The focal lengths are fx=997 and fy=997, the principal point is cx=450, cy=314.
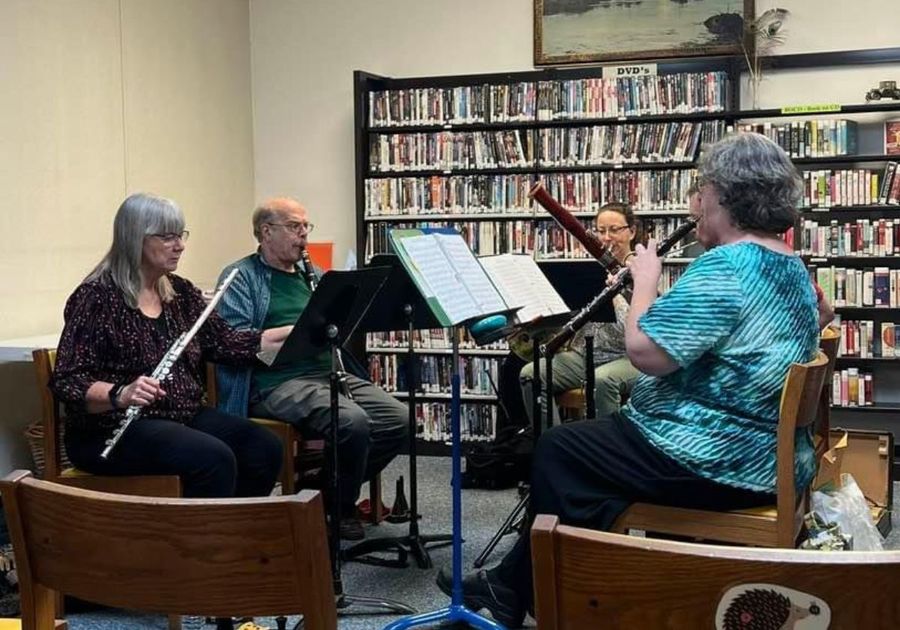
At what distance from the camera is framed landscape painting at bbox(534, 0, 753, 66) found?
15.4ft

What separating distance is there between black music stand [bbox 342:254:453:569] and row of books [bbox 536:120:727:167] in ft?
6.17

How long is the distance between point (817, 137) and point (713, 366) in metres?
2.70

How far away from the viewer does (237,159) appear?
17.3 feet

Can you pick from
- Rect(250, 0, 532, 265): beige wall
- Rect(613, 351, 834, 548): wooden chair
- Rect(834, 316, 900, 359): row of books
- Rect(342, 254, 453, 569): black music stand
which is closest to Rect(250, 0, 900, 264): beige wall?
Rect(250, 0, 532, 265): beige wall

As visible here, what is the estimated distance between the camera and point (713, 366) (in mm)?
2092

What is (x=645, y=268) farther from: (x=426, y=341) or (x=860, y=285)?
(x=426, y=341)

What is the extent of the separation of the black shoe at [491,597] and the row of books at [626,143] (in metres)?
2.61

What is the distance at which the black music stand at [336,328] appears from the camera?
268cm

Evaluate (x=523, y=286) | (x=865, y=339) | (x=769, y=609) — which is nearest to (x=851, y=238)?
(x=865, y=339)

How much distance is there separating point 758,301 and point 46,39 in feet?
9.82

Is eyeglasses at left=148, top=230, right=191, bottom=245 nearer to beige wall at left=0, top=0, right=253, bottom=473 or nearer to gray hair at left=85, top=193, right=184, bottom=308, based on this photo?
gray hair at left=85, top=193, right=184, bottom=308

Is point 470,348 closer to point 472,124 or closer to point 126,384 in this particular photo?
point 472,124

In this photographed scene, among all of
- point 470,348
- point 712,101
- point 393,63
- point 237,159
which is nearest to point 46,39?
point 237,159

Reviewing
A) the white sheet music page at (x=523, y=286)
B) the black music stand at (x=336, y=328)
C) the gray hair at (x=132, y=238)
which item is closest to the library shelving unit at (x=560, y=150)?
the white sheet music page at (x=523, y=286)
